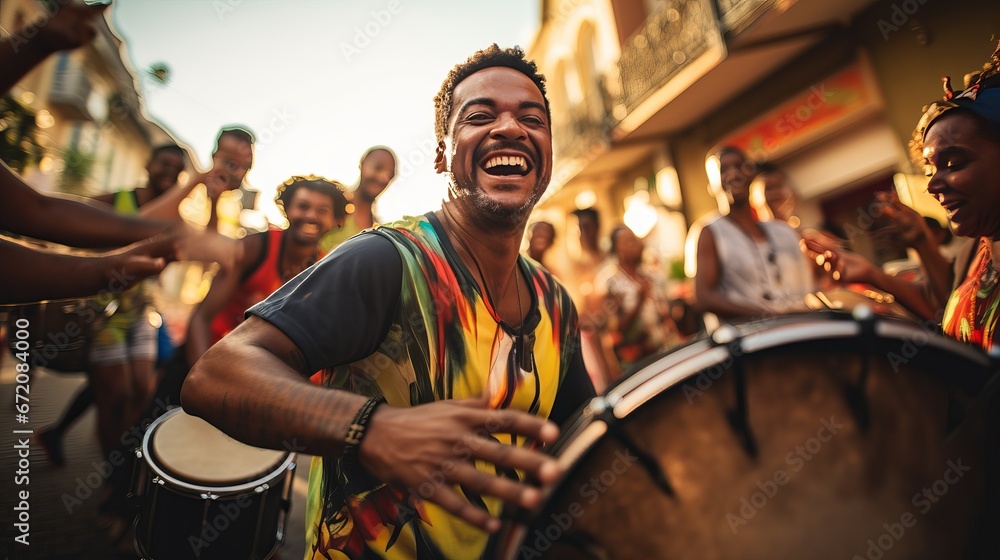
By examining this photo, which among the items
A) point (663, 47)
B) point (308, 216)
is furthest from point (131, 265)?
point (663, 47)

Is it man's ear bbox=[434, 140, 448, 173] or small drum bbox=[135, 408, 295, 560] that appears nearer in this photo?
small drum bbox=[135, 408, 295, 560]

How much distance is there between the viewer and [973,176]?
146 cm

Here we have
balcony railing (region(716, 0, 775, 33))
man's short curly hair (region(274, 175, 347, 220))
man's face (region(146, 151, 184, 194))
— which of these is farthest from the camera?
balcony railing (region(716, 0, 775, 33))

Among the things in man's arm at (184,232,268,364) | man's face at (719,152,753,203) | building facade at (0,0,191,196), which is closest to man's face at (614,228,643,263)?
man's face at (719,152,753,203)

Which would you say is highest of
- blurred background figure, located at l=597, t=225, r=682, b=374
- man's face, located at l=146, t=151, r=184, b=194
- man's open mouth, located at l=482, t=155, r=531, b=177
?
man's face, located at l=146, t=151, r=184, b=194

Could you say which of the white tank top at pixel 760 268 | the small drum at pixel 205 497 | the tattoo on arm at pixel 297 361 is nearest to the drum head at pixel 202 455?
the small drum at pixel 205 497

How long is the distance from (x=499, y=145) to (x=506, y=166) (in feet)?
0.24

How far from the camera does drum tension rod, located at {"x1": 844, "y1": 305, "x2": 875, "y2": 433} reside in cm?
92

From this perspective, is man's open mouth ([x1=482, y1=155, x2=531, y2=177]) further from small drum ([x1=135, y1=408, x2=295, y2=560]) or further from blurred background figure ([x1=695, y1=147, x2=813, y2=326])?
blurred background figure ([x1=695, y1=147, x2=813, y2=326])

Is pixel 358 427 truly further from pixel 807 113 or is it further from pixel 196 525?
pixel 807 113

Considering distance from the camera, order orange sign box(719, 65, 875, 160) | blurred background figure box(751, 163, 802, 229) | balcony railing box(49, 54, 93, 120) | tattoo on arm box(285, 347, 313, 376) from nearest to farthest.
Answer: tattoo on arm box(285, 347, 313, 376)
blurred background figure box(751, 163, 802, 229)
orange sign box(719, 65, 875, 160)
balcony railing box(49, 54, 93, 120)

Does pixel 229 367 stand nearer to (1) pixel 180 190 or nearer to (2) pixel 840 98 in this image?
(1) pixel 180 190

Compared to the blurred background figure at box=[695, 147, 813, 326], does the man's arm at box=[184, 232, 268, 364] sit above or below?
above

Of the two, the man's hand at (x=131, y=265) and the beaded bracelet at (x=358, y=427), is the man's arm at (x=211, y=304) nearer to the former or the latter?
the man's hand at (x=131, y=265)
